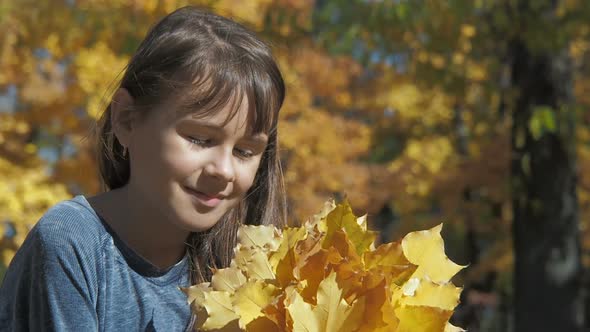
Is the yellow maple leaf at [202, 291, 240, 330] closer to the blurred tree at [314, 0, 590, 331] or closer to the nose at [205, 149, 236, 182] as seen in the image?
the nose at [205, 149, 236, 182]

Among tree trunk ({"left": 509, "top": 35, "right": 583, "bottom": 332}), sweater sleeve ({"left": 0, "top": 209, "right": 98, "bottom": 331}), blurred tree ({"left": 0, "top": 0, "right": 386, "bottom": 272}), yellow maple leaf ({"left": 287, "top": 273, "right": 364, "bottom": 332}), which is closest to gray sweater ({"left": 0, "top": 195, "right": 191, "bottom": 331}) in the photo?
sweater sleeve ({"left": 0, "top": 209, "right": 98, "bottom": 331})

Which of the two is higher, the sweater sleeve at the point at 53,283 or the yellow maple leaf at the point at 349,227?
the yellow maple leaf at the point at 349,227

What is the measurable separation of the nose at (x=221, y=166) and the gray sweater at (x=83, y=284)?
0.94 feet

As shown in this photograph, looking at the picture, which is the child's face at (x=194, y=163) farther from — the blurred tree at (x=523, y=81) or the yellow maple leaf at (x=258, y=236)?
the blurred tree at (x=523, y=81)

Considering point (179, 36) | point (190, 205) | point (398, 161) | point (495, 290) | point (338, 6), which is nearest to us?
point (190, 205)

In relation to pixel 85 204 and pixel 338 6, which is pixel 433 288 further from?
pixel 338 6

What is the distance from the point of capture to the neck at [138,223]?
6.18ft

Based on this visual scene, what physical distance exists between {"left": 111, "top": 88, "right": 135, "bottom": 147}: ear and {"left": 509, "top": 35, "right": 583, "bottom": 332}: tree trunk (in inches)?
241

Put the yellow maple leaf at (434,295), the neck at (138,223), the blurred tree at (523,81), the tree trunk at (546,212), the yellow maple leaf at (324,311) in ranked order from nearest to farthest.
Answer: the yellow maple leaf at (324,311) < the yellow maple leaf at (434,295) < the neck at (138,223) < the blurred tree at (523,81) < the tree trunk at (546,212)

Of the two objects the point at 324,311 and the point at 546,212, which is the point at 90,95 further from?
the point at 324,311

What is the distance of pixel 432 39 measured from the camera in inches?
287

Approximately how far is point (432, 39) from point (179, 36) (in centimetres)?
559

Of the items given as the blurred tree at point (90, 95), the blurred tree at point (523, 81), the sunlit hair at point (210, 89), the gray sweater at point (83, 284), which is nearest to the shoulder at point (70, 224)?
the gray sweater at point (83, 284)

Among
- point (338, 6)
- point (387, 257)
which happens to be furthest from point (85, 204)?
point (338, 6)
